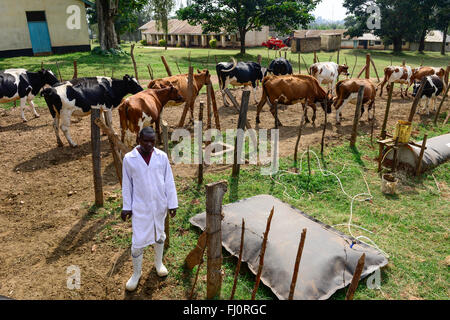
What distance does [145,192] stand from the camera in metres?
3.90

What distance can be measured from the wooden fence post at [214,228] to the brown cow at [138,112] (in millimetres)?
4765

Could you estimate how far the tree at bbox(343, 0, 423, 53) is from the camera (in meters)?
30.1

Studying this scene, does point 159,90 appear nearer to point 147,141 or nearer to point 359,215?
point 147,141

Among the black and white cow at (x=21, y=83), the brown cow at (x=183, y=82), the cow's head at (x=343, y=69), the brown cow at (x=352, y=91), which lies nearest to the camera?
the brown cow at (x=183, y=82)

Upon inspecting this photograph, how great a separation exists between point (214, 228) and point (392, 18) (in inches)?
1376

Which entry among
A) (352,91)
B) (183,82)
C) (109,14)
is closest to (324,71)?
(352,91)

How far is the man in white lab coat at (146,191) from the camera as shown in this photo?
3848 mm

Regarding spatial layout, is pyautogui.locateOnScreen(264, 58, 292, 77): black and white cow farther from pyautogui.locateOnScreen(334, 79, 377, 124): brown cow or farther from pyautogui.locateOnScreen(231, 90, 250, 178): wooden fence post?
pyautogui.locateOnScreen(231, 90, 250, 178): wooden fence post

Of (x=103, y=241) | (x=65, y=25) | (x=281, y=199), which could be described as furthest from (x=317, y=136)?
(x=65, y=25)

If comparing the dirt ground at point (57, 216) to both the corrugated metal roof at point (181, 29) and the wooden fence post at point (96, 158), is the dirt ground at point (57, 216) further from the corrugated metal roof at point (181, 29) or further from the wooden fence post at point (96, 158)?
the corrugated metal roof at point (181, 29)

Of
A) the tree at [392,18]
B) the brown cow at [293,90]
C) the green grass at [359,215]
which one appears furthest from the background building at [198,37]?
the green grass at [359,215]

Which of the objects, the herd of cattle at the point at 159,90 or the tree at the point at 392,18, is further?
the tree at the point at 392,18
